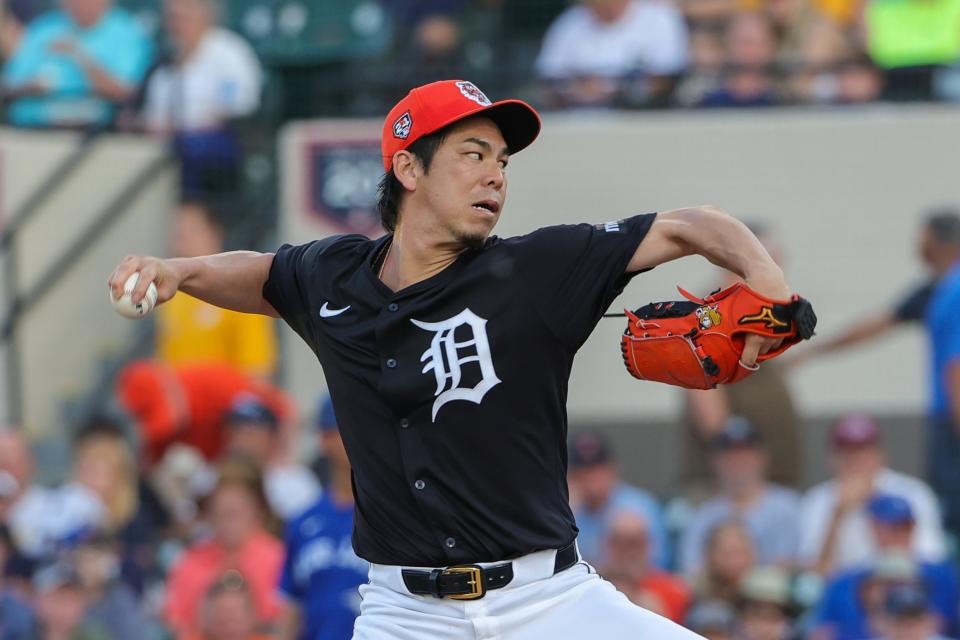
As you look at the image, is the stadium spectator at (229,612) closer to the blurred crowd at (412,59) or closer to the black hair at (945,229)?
the black hair at (945,229)

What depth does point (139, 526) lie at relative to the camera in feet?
30.7

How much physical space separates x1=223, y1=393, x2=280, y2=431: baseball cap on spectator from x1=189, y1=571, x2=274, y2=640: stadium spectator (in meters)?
1.52

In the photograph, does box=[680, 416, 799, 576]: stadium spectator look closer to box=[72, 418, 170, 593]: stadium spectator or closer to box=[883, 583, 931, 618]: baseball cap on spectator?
box=[883, 583, 931, 618]: baseball cap on spectator

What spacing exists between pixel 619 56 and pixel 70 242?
3.64 metres

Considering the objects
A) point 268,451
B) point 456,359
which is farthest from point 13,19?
point 456,359

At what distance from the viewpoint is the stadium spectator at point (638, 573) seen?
770 cm

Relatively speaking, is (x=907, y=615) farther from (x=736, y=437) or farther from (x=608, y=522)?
(x=608, y=522)

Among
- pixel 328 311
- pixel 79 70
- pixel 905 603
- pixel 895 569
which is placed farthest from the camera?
pixel 79 70

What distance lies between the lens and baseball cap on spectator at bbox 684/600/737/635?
24.1 feet

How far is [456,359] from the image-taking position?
436 cm

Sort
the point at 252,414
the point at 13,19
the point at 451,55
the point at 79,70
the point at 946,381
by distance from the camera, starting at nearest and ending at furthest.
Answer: the point at 946,381 → the point at 252,414 → the point at 451,55 → the point at 79,70 → the point at 13,19

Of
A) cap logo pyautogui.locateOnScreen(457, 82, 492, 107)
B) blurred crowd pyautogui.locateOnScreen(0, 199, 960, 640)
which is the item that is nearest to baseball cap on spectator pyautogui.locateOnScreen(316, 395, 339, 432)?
blurred crowd pyautogui.locateOnScreen(0, 199, 960, 640)

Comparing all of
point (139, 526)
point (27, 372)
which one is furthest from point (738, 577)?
point (27, 372)

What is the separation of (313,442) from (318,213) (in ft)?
4.62
